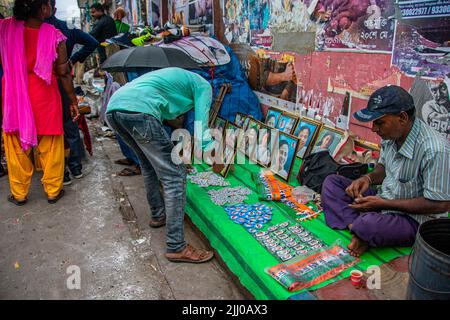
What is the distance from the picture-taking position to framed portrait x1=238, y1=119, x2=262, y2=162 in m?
3.83

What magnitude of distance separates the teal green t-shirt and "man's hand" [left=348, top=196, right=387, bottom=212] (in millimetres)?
1102

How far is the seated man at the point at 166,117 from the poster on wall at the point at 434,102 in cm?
164

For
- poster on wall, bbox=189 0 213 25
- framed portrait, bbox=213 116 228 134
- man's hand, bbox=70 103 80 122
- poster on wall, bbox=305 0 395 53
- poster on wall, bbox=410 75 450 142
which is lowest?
framed portrait, bbox=213 116 228 134

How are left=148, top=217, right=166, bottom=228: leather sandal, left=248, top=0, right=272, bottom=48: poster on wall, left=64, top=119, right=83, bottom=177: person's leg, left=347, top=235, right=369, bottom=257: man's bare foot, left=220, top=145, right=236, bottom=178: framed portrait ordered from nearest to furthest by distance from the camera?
left=347, top=235, right=369, bottom=257: man's bare foot, left=148, top=217, right=166, bottom=228: leather sandal, left=220, top=145, right=236, bottom=178: framed portrait, left=64, top=119, right=83, bottom=177: person's leg, left=248, top=0, right=272, bottom=48: poster on wall

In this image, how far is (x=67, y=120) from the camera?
3967 millimetres

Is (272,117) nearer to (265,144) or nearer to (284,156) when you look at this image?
(265,144)

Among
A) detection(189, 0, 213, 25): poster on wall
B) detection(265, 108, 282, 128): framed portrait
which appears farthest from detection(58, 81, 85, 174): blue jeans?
detection(189, 0, 213, 25): poster on wall

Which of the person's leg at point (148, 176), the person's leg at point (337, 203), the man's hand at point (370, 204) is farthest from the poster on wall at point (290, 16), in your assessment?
the person's leg at point (148, 176)

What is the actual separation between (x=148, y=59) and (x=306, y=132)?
177cm

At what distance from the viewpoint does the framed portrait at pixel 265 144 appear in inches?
141

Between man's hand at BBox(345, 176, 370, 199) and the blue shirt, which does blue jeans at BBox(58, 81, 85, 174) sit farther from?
the blue shirt

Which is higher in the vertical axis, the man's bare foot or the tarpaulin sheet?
the man's bare foot

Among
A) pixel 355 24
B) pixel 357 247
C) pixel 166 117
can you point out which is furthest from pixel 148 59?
pixel 357 247

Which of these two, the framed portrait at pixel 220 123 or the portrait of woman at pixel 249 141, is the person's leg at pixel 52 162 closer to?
the framed portrait at pixel 220 123
